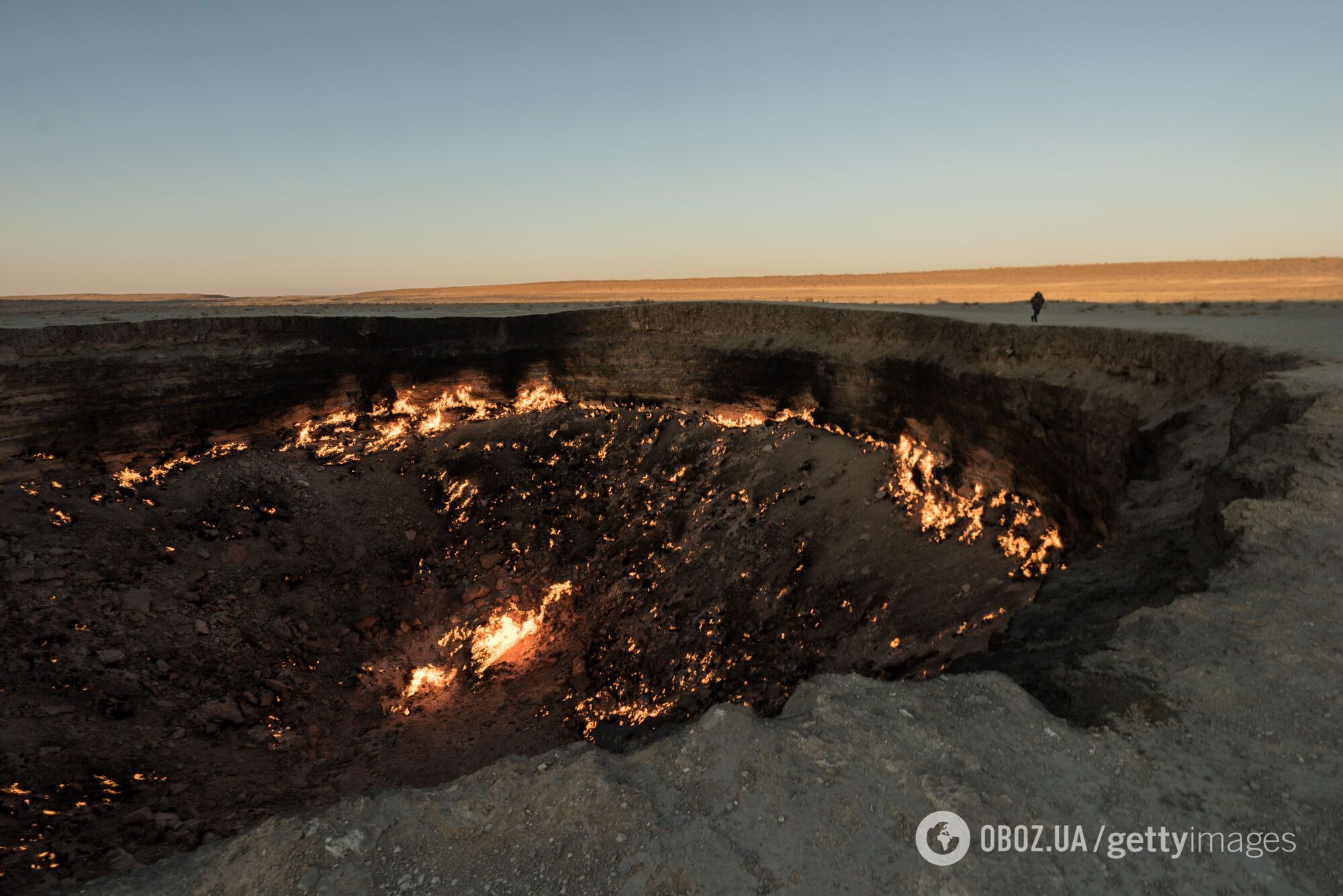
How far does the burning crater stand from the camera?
7332 mm

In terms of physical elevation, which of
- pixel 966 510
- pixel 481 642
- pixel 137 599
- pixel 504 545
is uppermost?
pixel 966 510

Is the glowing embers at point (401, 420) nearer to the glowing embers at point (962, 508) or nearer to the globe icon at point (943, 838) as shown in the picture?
the glowing embers at point (962, 508)

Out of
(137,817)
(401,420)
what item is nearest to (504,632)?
(137,817)

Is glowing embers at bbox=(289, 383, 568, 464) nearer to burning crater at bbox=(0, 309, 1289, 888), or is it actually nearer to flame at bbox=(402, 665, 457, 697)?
burning crater at bbox=(0, 309, 1289, 888)

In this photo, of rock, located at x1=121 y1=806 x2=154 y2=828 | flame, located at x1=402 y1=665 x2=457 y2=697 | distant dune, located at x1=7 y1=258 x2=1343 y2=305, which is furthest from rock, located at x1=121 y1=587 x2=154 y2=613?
distant dune, located at x1=7 y1=258 x2=1343 y2=305

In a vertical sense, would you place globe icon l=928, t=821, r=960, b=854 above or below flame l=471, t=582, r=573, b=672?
above

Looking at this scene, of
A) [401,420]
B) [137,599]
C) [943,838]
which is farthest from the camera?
[401,420]

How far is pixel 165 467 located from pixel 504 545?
705 cm

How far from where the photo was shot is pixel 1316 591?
12.9ft

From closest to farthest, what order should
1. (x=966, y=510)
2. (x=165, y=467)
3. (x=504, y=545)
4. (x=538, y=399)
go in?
(x=966, y=510), (x=165, y=467), (x=504, y=545), (x=538, y=399)

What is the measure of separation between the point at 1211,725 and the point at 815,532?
9.97 meters

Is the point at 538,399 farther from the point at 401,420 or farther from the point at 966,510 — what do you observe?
the point at 966,510

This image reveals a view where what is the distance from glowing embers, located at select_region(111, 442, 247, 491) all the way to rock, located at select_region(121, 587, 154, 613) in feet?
10.2

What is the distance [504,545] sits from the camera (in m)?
14.9
